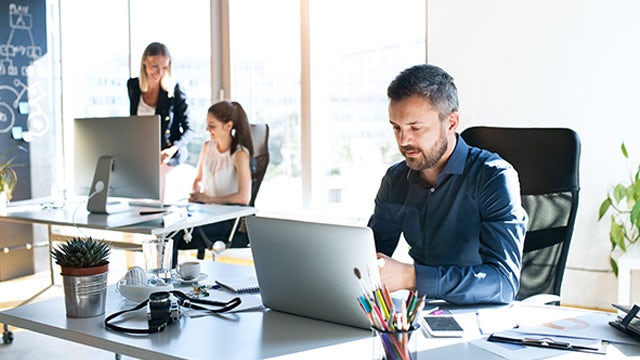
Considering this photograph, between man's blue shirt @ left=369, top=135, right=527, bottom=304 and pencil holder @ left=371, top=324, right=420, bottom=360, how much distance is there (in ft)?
1.46

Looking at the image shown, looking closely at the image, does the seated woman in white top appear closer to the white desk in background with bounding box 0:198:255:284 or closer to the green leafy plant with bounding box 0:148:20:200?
the white desk in background with bounding box 0:198:255:284

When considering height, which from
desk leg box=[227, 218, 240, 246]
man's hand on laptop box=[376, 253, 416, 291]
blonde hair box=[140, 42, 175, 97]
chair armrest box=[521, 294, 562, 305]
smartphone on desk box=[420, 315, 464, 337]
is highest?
blonde hair box=[140, 42, 175, 97]

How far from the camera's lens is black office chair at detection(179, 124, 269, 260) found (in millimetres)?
3672

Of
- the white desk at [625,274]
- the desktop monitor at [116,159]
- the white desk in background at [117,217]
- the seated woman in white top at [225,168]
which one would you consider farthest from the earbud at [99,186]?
the white desk at [625,274]

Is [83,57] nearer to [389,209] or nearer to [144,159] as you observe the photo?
[144,159]

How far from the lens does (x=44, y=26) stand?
502 centimetres

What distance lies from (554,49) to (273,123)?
221 centimetres

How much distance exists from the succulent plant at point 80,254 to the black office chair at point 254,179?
2.03 m

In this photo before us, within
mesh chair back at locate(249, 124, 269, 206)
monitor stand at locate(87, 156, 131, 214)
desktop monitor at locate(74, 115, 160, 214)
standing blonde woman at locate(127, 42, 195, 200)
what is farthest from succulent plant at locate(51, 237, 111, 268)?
standing blonde woman at locate(127, 42, 195, 200)

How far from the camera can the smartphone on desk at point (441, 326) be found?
1346mm

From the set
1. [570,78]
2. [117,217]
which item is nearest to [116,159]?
[117,217]

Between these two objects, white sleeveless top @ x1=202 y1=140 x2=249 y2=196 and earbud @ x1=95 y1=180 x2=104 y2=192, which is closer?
earbud @ x1=95 y1=180 x2=104 y2=192

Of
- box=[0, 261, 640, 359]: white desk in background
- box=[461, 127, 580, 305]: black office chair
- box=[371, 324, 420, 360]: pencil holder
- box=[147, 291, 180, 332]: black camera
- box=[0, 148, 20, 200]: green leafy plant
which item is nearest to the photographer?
box=[371, 324, 420, 360]: pencil holder

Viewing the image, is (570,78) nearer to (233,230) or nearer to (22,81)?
(233,230)
